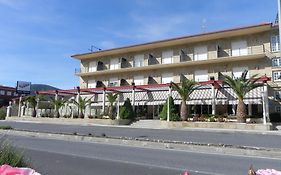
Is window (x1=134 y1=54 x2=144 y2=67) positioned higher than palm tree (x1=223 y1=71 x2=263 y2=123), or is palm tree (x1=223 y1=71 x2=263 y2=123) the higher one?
window (x1=134 y1=54 x2=144 y2=67)

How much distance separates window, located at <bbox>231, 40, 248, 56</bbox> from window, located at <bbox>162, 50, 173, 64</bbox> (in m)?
8.70

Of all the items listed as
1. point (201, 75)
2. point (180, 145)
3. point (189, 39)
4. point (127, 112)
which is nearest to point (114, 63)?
point (189, 39)

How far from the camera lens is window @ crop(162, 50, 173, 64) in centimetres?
4406

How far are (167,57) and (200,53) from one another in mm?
5095

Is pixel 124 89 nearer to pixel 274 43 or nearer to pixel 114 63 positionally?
pixel 114 63

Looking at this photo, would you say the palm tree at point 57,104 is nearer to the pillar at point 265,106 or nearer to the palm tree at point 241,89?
the palm tree at point 241,89

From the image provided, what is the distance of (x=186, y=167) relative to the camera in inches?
411

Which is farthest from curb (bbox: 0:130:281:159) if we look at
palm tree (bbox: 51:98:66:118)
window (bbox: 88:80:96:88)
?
window (bbox: 88:80:96:88)

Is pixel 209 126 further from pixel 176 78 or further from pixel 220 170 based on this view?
pixel 220 170

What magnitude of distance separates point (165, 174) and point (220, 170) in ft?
6.47

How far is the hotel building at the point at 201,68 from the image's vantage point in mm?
34875

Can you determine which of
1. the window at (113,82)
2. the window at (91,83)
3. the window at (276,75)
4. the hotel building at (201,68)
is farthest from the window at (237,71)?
the window at (91,83)

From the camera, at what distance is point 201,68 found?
40844mm

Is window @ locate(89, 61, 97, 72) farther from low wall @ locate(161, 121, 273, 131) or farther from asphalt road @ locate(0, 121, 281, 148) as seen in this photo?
asphalt road @ locate(0, 121, 281, 148)
